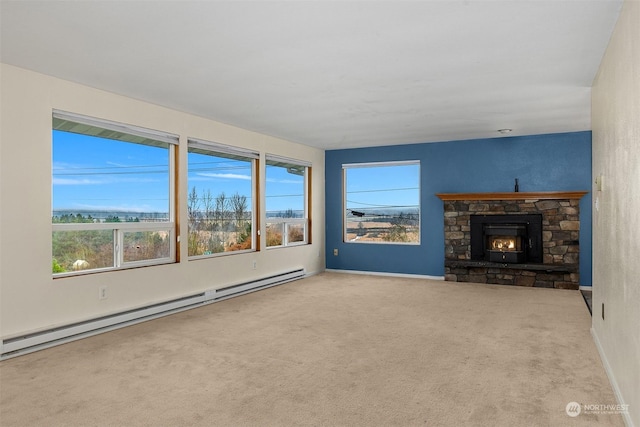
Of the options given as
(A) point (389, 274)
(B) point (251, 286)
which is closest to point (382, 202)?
(A) point (389, 274)

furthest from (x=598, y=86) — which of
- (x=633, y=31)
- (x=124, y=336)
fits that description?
(x=124, y=336)

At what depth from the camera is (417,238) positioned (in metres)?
7.43

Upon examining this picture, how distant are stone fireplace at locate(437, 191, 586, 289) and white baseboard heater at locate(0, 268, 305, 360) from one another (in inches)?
128

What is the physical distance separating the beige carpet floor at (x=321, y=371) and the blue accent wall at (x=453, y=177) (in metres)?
2.35

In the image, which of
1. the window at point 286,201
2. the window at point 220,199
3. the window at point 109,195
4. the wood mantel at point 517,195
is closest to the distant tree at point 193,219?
the window at point 220,199

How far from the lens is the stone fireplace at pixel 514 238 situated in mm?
6316

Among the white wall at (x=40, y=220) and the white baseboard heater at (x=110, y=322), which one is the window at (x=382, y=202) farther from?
the white wall at (x=40, y=220)

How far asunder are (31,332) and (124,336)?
71cm

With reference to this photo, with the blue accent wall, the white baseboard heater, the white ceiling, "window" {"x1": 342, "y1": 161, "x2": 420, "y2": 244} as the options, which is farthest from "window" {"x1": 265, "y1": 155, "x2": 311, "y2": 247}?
the white ceiling

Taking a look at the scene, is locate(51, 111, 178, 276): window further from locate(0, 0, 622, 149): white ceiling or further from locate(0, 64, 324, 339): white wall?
locate(0, 0, 622, 149): white ceiling

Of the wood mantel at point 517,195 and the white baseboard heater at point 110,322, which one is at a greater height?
the wood mantel at point 517,195

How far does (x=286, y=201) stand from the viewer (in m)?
7.20

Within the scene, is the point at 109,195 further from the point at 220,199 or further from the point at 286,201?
the point at 286,201

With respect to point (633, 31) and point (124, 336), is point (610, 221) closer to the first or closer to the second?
point (633, 31)
